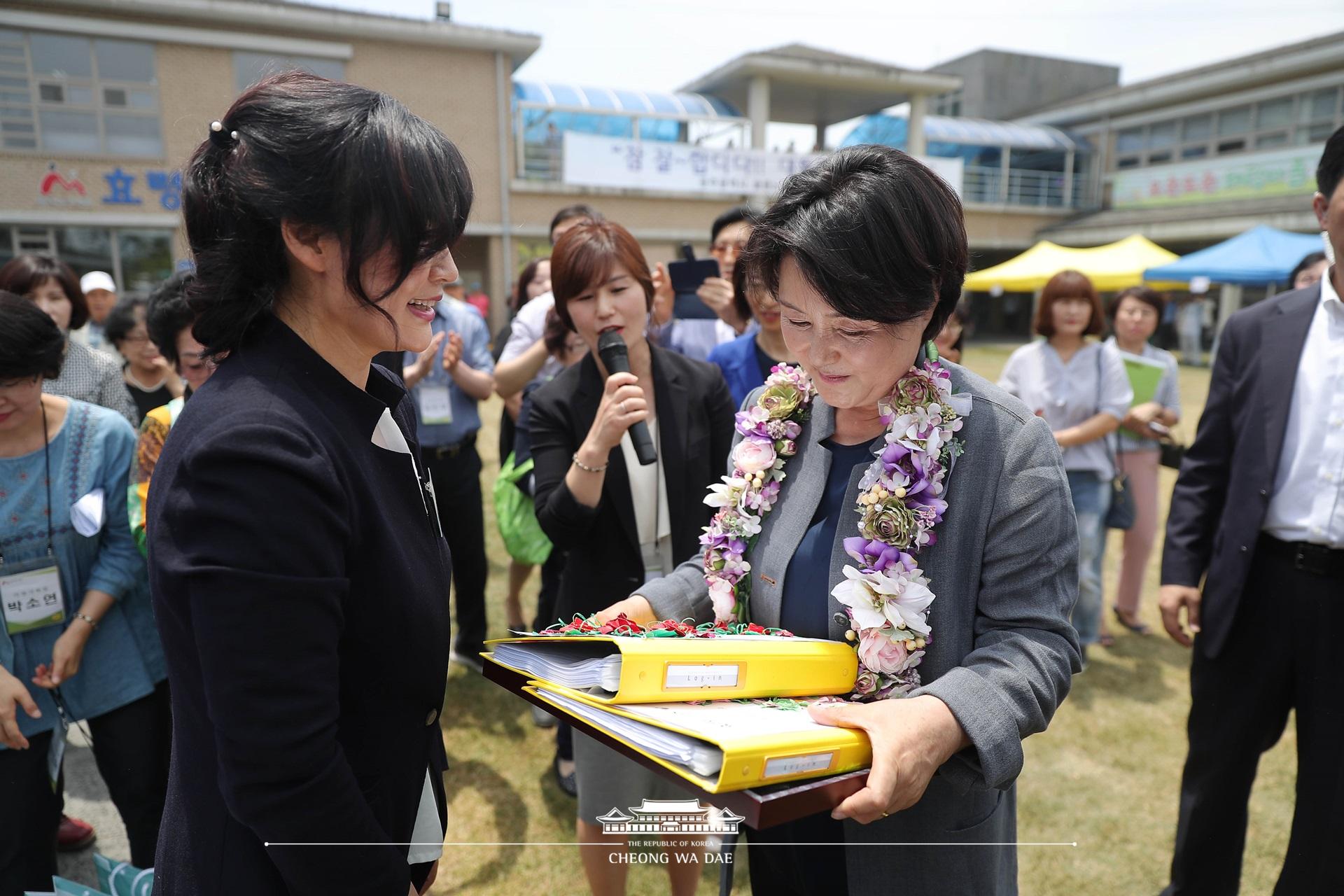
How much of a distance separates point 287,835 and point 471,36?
64.7 feet

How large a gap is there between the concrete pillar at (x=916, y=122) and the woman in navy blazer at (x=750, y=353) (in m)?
22.5

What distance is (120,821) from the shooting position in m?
3.07

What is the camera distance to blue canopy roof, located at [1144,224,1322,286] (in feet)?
44.7

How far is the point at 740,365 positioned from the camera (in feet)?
10.3

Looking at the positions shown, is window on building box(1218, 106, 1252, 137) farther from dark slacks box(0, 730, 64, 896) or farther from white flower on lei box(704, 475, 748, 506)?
dark slacks box(0, 730, 64, 896)

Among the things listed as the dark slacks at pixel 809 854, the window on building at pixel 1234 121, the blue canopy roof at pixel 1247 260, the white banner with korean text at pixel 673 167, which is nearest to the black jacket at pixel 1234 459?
the dark slacks at pixel 809 854

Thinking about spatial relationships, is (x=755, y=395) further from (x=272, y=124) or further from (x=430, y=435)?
(x=430, y=435)

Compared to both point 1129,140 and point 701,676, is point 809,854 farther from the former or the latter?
point 1129,140

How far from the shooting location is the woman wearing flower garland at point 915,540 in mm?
1192

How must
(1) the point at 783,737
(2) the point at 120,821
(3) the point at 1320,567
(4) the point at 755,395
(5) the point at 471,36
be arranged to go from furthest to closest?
(5) the point at 471,36 < (2) the point at 120,821 < (3) the point at 1320,567 < (4) the point at 755,395 < (1) the point at 783,737

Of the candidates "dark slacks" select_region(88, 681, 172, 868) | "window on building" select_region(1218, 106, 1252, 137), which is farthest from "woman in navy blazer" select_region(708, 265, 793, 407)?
"window on building" select_region(1218, 106, 1252, 137)

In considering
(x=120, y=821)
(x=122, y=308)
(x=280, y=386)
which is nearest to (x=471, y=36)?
(x=122, y=308)

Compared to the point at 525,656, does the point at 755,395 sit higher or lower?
higher

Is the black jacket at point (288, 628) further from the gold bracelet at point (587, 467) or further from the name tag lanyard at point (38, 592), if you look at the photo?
the name tag lanyard at point (38, 592)
